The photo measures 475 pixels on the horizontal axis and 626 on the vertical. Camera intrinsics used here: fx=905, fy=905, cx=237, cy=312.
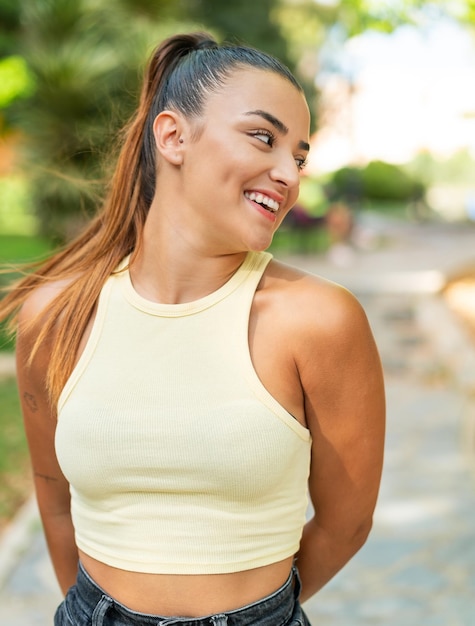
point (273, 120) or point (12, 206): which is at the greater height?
point (12, 206)

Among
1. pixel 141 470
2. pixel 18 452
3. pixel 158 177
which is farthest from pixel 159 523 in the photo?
pixel 18 452

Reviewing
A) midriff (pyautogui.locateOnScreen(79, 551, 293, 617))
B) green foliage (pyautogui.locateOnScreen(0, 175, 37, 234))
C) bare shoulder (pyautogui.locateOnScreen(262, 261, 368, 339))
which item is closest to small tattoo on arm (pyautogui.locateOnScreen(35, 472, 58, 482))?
midriff (pyautogui.locateOnScreen(79, 551, 293, 617))

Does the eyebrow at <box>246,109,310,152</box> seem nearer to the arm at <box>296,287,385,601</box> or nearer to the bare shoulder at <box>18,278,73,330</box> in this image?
the arm at <box>296,287,385,601</box>

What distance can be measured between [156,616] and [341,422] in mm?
466

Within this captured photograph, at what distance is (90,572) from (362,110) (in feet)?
103

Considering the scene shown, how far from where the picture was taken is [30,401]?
184 centimetres

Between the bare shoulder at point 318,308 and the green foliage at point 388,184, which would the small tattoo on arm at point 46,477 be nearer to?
the bare shoulder at point 318,308

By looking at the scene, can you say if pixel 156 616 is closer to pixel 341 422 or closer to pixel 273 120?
pixel 341 422

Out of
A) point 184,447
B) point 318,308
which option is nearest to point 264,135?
point 318,308

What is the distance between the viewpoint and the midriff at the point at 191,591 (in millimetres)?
1549

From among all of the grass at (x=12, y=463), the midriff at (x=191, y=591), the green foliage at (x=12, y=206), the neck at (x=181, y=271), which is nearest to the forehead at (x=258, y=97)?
the neck at (x=181, y=271)

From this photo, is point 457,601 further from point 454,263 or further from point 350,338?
point 454,263

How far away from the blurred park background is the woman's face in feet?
1.78

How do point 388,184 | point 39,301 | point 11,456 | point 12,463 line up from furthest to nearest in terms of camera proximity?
1. point 388,184
2. point 11,456
3. point 12,463
4. point 39,301
